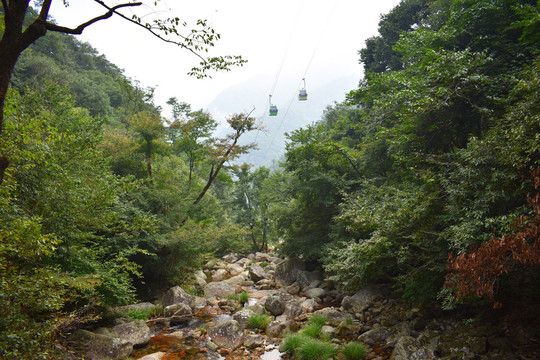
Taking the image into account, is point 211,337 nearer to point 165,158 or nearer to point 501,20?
point 165,158

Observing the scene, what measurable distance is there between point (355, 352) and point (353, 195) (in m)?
5.71

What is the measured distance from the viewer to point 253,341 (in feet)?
25.7

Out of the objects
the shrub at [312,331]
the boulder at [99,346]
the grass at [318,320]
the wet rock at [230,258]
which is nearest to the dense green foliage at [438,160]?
the grass at [318,320]

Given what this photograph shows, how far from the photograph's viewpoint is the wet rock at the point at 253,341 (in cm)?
774

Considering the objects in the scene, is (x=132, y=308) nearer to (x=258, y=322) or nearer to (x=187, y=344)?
(x=187, y=344)

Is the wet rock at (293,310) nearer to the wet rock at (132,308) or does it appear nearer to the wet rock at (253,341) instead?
the wet rock at (253,341)

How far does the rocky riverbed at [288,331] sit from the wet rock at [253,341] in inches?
1.0

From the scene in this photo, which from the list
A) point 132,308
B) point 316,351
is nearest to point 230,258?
point 132,308

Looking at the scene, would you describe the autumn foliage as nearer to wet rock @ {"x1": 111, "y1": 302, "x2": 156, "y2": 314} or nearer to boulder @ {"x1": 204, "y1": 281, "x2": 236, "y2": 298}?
wet rock @ {"x1": 111, "y1": 302, "x2": 156, "y2": 314}

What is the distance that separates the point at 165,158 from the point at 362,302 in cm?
1417

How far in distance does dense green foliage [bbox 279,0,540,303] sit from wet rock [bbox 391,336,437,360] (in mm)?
1085

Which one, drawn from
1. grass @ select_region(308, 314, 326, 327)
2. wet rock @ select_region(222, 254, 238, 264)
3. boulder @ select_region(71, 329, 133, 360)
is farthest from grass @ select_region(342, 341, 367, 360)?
wet rock @ select_region(222, 254, 238, 264)

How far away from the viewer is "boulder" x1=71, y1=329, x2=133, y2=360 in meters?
6.23

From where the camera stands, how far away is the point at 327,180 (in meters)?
12.6
